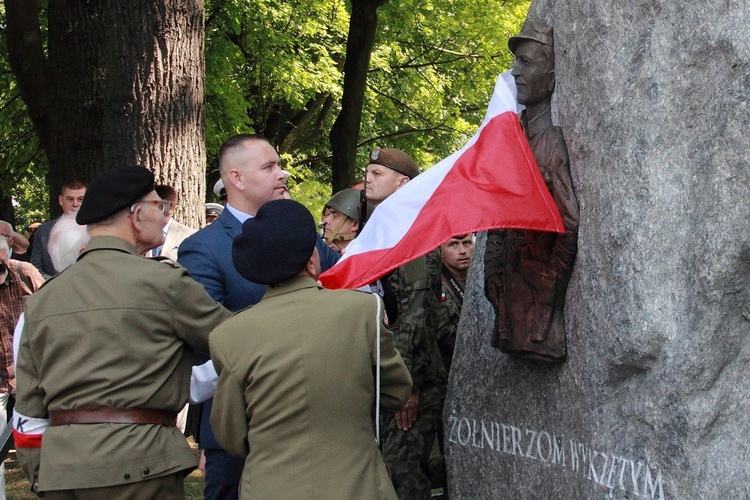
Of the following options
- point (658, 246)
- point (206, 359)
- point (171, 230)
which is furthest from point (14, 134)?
point (658, 246)

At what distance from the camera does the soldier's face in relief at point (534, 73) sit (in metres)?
3.90

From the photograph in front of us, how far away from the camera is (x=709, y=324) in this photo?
333 cm

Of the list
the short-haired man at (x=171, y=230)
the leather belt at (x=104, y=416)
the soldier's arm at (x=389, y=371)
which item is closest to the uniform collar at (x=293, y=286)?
the soldier's arm at (x=389, y=371)

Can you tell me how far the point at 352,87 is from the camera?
13.4 meters

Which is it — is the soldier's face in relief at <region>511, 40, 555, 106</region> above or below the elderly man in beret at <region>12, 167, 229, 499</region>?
above

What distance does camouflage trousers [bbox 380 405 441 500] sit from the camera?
5.33 metres

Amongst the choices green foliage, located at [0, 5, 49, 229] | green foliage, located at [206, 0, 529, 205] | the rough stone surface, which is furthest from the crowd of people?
green foliage, located at [0, 5, 49, 229]

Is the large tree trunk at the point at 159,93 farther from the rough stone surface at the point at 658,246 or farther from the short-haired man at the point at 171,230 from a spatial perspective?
the rough stone surface at the point at 658,246

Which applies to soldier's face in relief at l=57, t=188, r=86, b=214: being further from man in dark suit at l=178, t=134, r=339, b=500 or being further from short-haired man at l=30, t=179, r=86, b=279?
man in dark suit at l=178, t=134, r=339, b=500

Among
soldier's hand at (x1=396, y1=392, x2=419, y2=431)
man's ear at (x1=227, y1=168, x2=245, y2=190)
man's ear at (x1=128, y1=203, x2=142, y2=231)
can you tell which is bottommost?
soldier's hand at (x1=396, y1=392, x2=419, y2=431)

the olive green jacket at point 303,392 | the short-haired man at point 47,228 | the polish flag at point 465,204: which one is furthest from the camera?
the short-haired man at point 47,228

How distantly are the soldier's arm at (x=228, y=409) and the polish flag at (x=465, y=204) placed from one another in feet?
2.74

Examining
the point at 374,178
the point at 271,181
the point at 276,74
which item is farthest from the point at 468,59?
the point at 271,181

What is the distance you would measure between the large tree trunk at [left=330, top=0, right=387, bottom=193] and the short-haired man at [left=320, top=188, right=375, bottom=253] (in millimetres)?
6845
